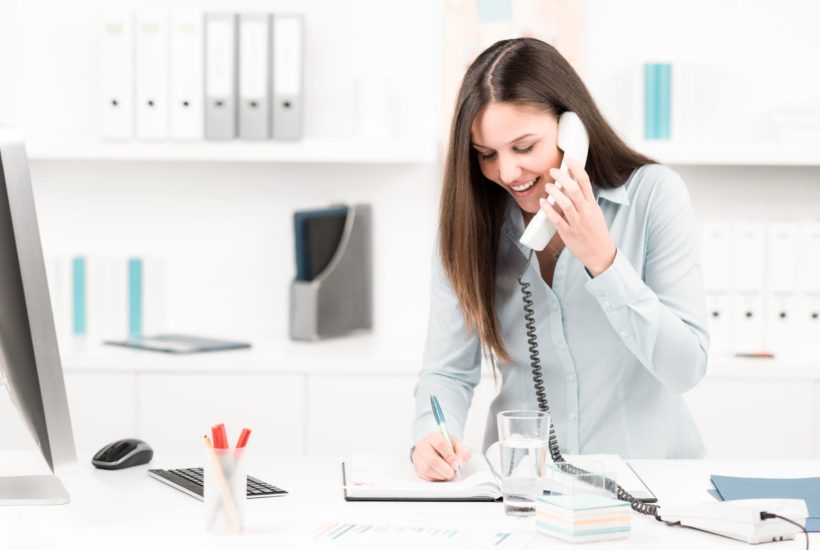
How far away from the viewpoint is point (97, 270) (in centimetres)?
325

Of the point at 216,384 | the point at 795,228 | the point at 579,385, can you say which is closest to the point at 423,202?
the point at 216,384

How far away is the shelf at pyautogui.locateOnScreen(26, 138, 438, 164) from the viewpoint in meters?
3.14

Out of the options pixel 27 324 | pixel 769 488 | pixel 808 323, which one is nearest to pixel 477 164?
pixel 769 488

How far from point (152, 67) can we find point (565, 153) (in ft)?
5.73

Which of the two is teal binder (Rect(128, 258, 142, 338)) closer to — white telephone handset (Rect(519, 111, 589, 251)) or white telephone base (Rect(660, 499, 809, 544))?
white telephone handset (Rect(519, 111, 589, 251))

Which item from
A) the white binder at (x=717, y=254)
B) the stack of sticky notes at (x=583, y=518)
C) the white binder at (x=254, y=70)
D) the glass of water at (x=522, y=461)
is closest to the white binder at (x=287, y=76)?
the white binder at (x=254, y=70)

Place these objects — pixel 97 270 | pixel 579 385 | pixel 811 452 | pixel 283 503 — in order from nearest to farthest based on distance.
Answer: pixel 283 503
pixel 579 385
pixel 811 452
pixel 97 270

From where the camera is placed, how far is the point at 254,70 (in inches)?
122

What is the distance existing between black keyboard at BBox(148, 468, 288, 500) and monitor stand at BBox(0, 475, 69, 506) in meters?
0.15

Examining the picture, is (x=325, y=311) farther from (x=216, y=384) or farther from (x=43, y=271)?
(x=43, y=271)

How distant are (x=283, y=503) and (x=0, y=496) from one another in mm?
403

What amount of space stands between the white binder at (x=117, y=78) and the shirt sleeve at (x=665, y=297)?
183 cm

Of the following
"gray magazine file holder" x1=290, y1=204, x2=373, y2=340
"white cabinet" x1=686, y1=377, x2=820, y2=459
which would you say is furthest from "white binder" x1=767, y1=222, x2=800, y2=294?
"gray magazine file holder" x1=290, y1=204, x2=373, y2=340

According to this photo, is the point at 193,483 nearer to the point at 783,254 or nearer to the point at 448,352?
the point at 448,352
